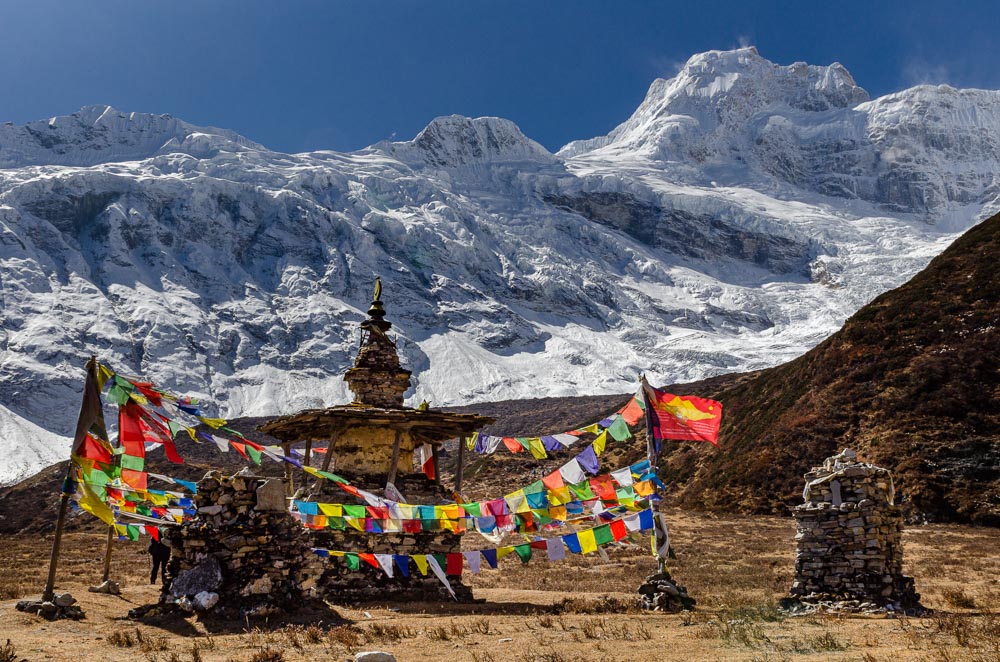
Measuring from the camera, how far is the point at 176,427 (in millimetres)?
12297

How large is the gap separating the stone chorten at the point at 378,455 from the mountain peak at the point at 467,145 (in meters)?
165

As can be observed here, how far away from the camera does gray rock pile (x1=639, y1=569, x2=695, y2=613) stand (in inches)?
446

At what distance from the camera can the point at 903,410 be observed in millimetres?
30984

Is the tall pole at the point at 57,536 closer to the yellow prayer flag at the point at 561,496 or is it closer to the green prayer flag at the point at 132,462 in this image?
the green prayer flag at the point at 132,462

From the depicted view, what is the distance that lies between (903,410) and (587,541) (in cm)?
2447

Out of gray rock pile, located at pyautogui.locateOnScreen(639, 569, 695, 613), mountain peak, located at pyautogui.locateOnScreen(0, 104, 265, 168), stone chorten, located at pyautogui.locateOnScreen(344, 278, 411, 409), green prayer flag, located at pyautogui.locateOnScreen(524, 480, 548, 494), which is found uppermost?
mountain peak, located at pyautogui.locateOnScreen(0, 104, 265, 168)

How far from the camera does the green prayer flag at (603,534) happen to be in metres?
11.8

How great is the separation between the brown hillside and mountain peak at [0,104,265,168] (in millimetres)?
133347

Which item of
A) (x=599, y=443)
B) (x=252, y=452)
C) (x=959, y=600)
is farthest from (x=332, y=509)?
(x=959, y=600)

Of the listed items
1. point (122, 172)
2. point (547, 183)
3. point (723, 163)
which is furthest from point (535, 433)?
point (723, 163)

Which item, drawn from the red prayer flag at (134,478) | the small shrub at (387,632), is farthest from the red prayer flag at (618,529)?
the red prayer flag at (134,478)

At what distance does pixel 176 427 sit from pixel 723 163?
19541 cm

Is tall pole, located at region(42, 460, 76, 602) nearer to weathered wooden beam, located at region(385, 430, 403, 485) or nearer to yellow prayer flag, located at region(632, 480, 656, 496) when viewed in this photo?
weathered wooden beam, located at region(385, 430, 403, 485)

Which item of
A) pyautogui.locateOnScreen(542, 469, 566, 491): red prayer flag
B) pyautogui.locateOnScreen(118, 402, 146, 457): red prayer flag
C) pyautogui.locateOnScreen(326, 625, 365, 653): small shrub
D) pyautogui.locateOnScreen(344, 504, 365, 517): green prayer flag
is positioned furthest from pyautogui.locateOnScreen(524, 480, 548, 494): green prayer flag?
pyautogui.locateOnScreen(118, 402, 146, 457): red prayer flag
